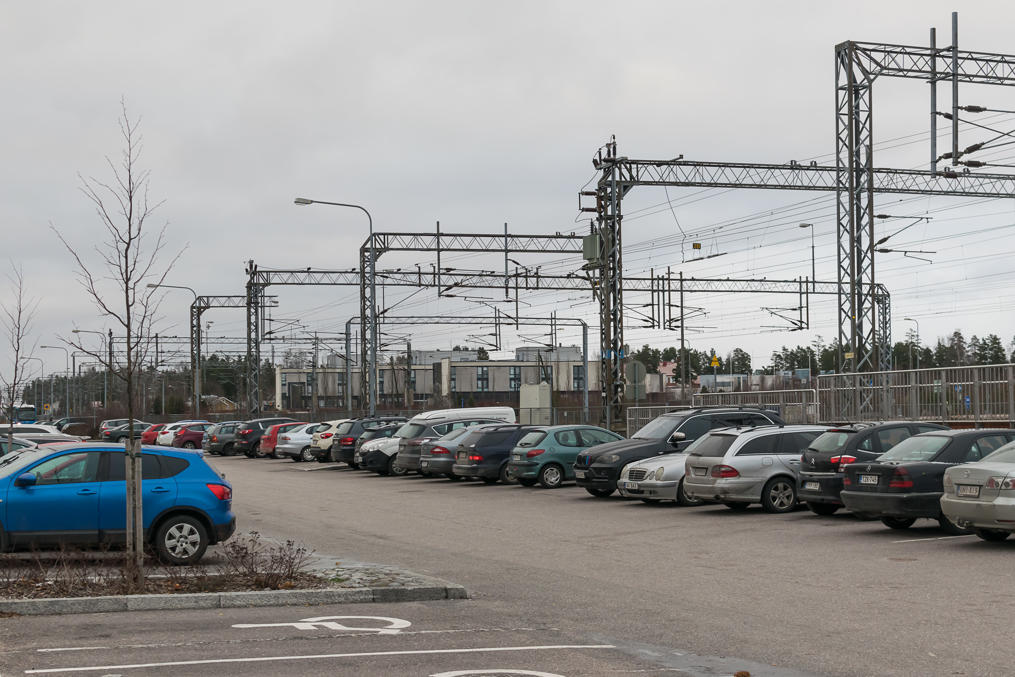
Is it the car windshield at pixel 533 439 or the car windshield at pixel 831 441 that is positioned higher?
the car windshield at pixel 831 441

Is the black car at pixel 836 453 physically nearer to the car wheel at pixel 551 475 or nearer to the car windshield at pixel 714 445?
the car windshield at pixel 714 445

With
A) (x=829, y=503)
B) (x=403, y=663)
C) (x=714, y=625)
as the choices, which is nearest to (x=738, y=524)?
(x=829, y=503)

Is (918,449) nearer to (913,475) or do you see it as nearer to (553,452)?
(913,475)

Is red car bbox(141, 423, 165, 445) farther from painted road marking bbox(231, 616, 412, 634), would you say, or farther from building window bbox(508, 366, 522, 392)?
building window bbox(508, 366, 522, 392)

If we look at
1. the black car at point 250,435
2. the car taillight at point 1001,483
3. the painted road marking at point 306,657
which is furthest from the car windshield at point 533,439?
the black car at point 250,435

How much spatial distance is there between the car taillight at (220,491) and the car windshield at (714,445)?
9.76m

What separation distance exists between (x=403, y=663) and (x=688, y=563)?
683cm

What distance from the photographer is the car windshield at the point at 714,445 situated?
2136 centimetres

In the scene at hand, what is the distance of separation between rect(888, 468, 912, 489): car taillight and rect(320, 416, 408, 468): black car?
2335cm

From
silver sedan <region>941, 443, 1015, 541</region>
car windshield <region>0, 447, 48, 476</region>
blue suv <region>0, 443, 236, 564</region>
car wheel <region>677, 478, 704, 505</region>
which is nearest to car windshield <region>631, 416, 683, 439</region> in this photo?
car wheel <region>677, 478, 704, 505</region>

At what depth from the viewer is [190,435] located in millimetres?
56219

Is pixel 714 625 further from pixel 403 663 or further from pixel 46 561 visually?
pixel 46 561

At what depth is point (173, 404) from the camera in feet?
351

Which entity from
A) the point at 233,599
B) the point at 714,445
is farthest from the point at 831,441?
the point at 233,599
